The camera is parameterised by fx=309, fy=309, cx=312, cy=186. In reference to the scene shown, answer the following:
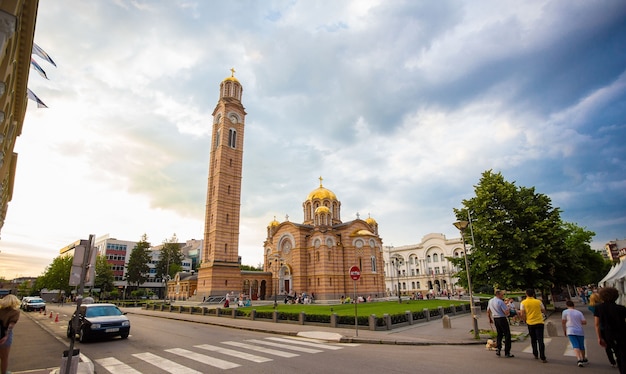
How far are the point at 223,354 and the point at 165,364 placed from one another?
1.80m

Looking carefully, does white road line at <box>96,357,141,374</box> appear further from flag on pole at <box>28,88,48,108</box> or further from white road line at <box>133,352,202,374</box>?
flag on pole at <box>28,88,48,108</box>

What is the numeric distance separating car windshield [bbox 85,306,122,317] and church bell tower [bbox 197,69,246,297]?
24.6 meters

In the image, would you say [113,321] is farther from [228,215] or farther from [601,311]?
[228,215]

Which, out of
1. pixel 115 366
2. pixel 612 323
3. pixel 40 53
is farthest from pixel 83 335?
pixel 612 323

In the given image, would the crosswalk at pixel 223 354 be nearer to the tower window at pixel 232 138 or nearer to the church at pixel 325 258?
the church at pixel 325 258

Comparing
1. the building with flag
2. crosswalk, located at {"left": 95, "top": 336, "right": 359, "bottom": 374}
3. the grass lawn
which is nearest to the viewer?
the building with flag

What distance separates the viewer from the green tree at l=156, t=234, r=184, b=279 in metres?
74.8

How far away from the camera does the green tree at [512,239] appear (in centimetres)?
2161

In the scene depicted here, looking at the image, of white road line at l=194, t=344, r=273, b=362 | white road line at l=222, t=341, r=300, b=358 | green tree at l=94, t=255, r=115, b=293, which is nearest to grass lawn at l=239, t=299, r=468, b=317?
white road line at l=222, t=341, r=300, b=358

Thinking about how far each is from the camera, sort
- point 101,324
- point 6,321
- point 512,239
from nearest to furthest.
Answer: point 6,321, point 101,324, point 512,239

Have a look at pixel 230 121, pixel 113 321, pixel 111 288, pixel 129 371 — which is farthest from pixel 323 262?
pixel 111 288

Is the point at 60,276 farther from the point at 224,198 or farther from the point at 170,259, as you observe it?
the point at 224,198

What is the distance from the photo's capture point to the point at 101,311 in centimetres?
1338

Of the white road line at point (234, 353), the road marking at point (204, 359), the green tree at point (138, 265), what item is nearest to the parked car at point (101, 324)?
the road marking at point (204, 359)
